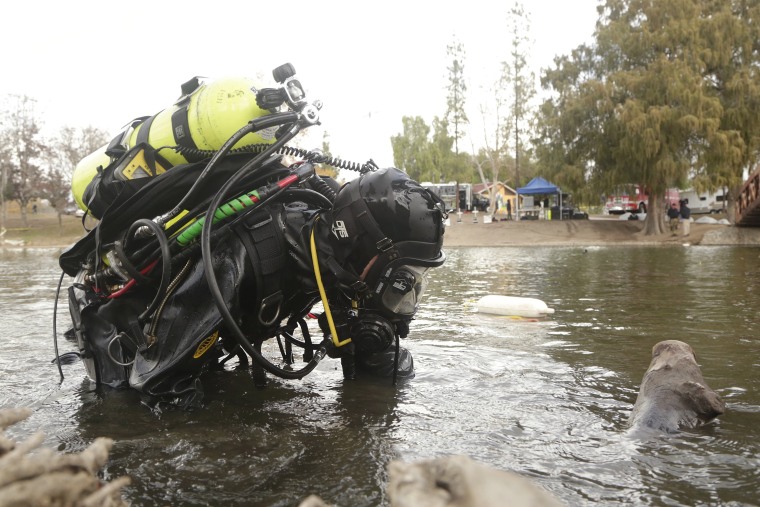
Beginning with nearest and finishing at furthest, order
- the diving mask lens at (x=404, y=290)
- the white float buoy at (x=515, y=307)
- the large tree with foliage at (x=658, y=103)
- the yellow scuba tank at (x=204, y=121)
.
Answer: the diving mask lens at (x=404, y=290) → the yellow scuba tank at (x=204, y=121) → the white float buoy at (x=515, y=307) → the large tree with foliage at (x=658, y=103)

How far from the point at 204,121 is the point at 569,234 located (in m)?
31.2

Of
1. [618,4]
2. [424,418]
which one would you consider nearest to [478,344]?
[424,418]

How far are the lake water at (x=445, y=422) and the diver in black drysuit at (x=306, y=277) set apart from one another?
1.18 ft

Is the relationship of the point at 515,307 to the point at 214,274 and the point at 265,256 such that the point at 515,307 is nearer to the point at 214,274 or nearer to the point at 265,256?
the point at 265,256

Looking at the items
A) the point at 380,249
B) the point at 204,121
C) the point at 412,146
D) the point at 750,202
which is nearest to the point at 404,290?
the point at 380,249

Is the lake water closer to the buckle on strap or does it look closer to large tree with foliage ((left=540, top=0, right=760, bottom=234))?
the buckle on strap

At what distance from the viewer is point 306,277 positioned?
351 centimetres

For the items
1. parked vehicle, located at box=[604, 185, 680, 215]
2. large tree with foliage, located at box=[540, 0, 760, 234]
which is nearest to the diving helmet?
large tree with foliage, located at box=[540, 0, 760, 234]

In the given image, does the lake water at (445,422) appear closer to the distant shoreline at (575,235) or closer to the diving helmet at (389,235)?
the diving helmet at (389,235)

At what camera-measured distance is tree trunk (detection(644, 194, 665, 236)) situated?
99.0 feet

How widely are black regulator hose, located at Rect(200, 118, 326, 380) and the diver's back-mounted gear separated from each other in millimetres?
13

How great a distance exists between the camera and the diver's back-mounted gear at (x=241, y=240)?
10.8ft

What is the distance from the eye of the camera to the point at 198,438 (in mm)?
3014

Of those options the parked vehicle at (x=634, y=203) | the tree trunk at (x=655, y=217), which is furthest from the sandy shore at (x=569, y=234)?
the parked vehicle at (x=634, y=203)
